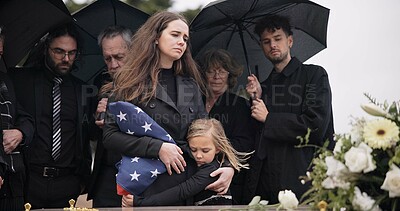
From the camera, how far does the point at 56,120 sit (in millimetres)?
6316

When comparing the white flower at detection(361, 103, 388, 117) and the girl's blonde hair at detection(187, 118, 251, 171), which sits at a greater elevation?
the white flower at detection(361, 103, 388, 117)

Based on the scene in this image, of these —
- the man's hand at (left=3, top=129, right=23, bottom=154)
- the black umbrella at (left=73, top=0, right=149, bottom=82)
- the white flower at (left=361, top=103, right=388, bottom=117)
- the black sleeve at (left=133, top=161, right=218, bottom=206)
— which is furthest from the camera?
the black umbrella at (left=73, top=0, right=149, bottom=82)

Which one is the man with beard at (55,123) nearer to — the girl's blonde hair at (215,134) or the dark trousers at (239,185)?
the dark trousers at (239,185)

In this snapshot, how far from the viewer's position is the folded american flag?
5285 mm

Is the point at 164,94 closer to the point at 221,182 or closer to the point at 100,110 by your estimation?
the point at 221,182

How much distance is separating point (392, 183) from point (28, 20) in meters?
3.99

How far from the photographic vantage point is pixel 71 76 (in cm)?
653

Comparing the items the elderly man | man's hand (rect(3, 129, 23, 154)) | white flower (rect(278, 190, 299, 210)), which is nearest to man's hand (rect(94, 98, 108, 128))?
the elderly man

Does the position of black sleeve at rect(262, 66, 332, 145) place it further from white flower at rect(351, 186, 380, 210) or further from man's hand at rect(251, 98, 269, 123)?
white flower at rect(351, 186, 380, 210)

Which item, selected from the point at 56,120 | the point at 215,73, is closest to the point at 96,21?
the point at 56,120

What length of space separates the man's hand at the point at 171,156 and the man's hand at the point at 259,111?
1.05 meters

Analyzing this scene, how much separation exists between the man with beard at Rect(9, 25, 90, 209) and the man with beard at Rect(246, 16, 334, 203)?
1275 millimetres

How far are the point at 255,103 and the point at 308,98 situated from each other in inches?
15.6

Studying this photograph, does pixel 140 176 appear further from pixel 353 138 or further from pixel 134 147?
pixel 353 138
